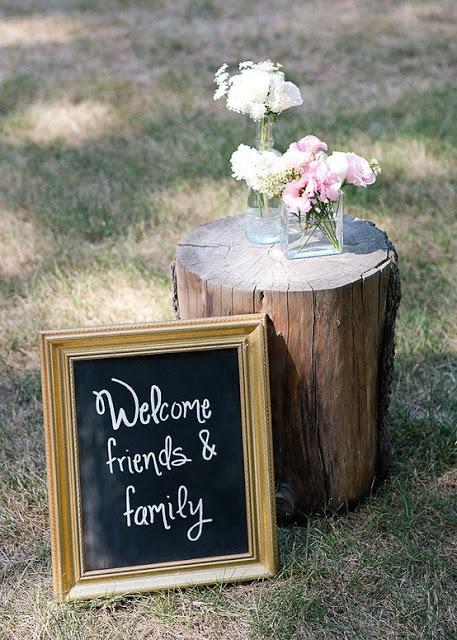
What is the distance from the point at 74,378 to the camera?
7.75ft

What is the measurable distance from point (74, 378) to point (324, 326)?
0.66 meters

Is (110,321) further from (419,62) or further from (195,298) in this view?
(419,62)

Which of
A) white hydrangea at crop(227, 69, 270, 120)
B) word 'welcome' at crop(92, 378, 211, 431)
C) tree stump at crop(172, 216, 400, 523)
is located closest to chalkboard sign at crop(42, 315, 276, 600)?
word 'welcome' at crop(92, 378, 211, 431)

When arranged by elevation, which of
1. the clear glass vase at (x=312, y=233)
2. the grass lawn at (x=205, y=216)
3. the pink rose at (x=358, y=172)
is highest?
the pink rose at (x=358, y=172)

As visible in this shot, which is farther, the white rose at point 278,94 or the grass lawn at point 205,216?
the white rose at point 278,94

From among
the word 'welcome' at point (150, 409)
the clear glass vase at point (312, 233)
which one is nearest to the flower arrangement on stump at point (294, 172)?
the clear glass vase at point (312, 233)

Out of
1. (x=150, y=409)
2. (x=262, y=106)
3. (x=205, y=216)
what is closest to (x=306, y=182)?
(x=262, y=106)

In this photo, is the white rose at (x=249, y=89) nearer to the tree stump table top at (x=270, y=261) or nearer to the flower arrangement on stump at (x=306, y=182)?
the flower arrangement on stump at (x=306, y=182)

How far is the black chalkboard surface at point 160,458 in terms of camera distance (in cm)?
239

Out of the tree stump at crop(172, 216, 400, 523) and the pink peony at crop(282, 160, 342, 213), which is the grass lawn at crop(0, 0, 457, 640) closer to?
the tree stump at crop(172, 216, 400, 523)

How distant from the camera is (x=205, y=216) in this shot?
461 centimetres

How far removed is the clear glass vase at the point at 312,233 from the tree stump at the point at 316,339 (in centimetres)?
3

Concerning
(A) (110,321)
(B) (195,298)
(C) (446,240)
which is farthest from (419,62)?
(B) (195,298)

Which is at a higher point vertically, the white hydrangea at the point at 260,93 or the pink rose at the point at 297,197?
the white hydrangea at the point at 260,93
